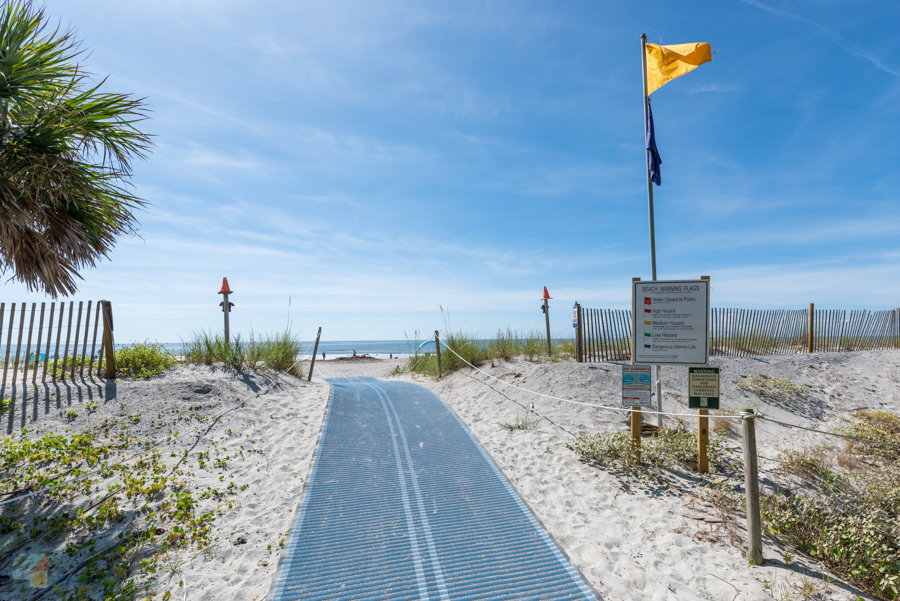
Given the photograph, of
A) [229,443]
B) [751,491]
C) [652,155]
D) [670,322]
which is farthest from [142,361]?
[652,155]

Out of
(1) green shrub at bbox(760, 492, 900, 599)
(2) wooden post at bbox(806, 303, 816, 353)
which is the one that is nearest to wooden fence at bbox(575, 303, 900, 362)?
(2) wooden post at bbox(806, 303, 816, 353)

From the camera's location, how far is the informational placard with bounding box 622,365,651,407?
21.4 feet

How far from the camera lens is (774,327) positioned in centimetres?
1619

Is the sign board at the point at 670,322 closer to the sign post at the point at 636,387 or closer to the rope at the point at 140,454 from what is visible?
the sign post at the point at 636,387

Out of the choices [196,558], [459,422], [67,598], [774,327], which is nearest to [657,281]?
[459,422]

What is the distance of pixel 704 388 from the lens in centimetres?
574

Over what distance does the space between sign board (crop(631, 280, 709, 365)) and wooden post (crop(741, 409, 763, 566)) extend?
81.6 inches

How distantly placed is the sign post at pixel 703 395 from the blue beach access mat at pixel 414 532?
109 inches

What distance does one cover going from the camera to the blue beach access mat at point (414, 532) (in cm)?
351

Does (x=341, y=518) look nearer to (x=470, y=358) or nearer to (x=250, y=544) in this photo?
(x=250, y=544)

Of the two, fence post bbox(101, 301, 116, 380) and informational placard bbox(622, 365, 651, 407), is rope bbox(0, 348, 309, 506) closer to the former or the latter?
fence post bbox(101, 301, 116, 380)

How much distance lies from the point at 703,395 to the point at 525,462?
2.65m

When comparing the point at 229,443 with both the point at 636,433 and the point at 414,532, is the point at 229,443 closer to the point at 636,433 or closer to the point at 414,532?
the point at 414,532

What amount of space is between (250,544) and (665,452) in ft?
17.9
